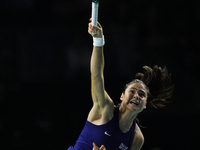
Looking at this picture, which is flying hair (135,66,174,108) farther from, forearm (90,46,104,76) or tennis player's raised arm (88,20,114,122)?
forearm (90,46,104,76)

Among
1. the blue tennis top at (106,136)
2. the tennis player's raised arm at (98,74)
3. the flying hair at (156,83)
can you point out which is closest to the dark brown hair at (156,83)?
the flying hair at (156,83)

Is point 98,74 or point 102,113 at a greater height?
point 98,74

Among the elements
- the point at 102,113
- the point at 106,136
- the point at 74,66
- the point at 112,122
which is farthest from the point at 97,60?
the point at 74,66

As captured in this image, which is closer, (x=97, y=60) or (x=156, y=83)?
(x=97, y=60)

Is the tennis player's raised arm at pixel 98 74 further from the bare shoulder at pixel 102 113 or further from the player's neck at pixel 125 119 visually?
the player's neck at pixel 125 119

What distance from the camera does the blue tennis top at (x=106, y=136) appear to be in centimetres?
276

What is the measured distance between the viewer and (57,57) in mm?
4500

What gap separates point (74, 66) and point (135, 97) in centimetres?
196

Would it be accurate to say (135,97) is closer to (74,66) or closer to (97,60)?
(97,60)

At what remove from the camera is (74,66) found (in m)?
4.55

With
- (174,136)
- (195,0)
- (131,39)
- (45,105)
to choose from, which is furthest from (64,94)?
(195,0)

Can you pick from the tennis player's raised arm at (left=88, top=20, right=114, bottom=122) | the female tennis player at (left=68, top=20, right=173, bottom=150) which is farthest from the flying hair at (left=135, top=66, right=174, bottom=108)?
the tennis player's raised arm at (left=88, top=20, right=114, bottom=122)

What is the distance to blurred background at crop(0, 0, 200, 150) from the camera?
435cm

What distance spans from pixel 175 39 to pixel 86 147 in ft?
10.7
